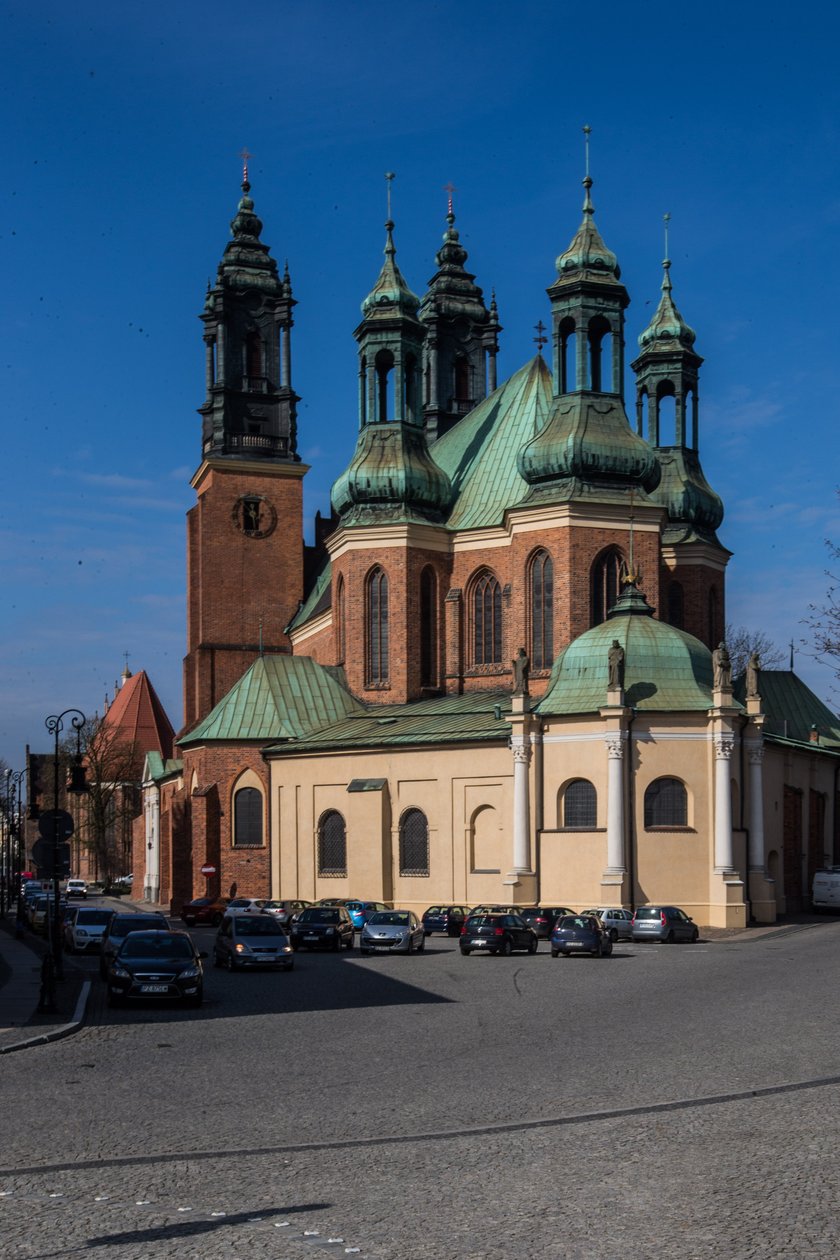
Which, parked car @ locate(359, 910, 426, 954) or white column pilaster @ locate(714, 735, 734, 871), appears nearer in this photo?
parked car @ locate(359, 910, 426, 954)

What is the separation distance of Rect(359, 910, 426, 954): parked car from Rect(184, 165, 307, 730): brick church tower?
3446 centimetres

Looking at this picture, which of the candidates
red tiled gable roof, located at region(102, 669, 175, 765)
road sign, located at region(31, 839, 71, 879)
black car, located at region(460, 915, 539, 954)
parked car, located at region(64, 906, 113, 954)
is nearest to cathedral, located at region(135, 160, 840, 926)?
black car, located at region(460, 915, 539, 954)

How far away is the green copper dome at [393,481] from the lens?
6538 centimetres

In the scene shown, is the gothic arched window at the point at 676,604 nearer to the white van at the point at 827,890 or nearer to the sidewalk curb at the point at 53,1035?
the white van at the point at 827,890

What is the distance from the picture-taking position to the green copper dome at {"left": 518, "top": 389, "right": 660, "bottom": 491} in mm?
60688

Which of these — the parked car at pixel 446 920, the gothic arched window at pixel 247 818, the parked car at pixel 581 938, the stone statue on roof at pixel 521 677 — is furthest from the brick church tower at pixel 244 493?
the parked car at pixel 581 938

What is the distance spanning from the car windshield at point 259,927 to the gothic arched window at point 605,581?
26696 millimetres

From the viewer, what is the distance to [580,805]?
54156 mm

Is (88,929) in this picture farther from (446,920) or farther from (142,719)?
(142,719)

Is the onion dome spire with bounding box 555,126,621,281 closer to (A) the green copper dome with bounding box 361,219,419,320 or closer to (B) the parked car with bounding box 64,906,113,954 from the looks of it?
(A) the green copper dome with bounding box 361,219,419,320

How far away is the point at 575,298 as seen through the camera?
61.3 meters

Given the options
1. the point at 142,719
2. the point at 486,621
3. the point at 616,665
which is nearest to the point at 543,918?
the point at 616,665

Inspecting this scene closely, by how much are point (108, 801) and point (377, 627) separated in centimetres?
5004

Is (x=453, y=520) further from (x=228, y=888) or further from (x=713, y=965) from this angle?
(x=713, y=965)
